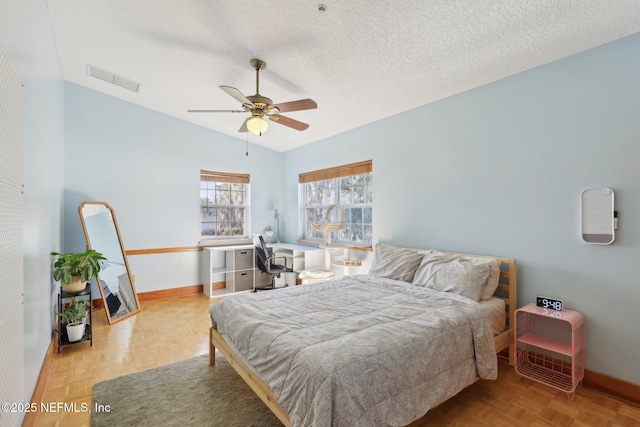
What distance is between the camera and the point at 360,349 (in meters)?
1.63

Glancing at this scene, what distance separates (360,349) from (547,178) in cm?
223

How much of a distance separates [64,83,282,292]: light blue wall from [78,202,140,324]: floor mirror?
10.4 inches

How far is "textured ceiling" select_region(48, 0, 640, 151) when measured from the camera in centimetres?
210

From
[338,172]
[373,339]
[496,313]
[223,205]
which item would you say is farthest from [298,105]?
[223,205]

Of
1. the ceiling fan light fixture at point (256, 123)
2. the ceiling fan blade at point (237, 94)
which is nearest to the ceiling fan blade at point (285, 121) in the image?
the ceiling fan light fixture at point (256, 123)

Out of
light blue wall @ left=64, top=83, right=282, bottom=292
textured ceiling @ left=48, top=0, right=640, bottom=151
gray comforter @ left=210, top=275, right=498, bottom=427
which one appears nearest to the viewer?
gray comforter @ left=210, top=275, right=498, bottom=427

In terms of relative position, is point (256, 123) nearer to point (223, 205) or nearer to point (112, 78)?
point (112, 78)

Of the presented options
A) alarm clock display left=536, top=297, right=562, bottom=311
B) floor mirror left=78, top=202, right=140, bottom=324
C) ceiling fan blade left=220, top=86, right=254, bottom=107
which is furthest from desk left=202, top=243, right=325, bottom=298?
alarm clock display left=536, top=297, right=562, bottom=311

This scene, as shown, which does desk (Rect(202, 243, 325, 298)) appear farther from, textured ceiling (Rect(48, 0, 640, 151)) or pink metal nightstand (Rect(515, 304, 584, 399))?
→ pink metal nightstand (Rect(515, 304, 584, 399))

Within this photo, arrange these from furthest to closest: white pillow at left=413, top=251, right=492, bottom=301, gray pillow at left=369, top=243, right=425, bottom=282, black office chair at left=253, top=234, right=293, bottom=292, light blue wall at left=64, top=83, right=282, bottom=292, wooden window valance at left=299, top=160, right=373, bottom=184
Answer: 1. black office chair at left=253, top=234, right=293, bottom=292
2. wooden window valance at left=299, top=160, right=373, bottom=184
3. light blue wall at left=64, top=83, right=282, bottom=292
4. gray pillow at left=369, top=243, right=425, bottom=282
5. white pillow at left=413, top=251, right=492, bottom=301

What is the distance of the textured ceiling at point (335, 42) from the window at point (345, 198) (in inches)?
38.7

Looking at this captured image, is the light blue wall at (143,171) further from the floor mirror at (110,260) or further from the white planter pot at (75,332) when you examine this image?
the white planter pot at (75,332)

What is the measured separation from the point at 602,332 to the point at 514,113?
6.34 ft

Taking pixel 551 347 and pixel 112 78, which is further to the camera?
pixel 112 78
